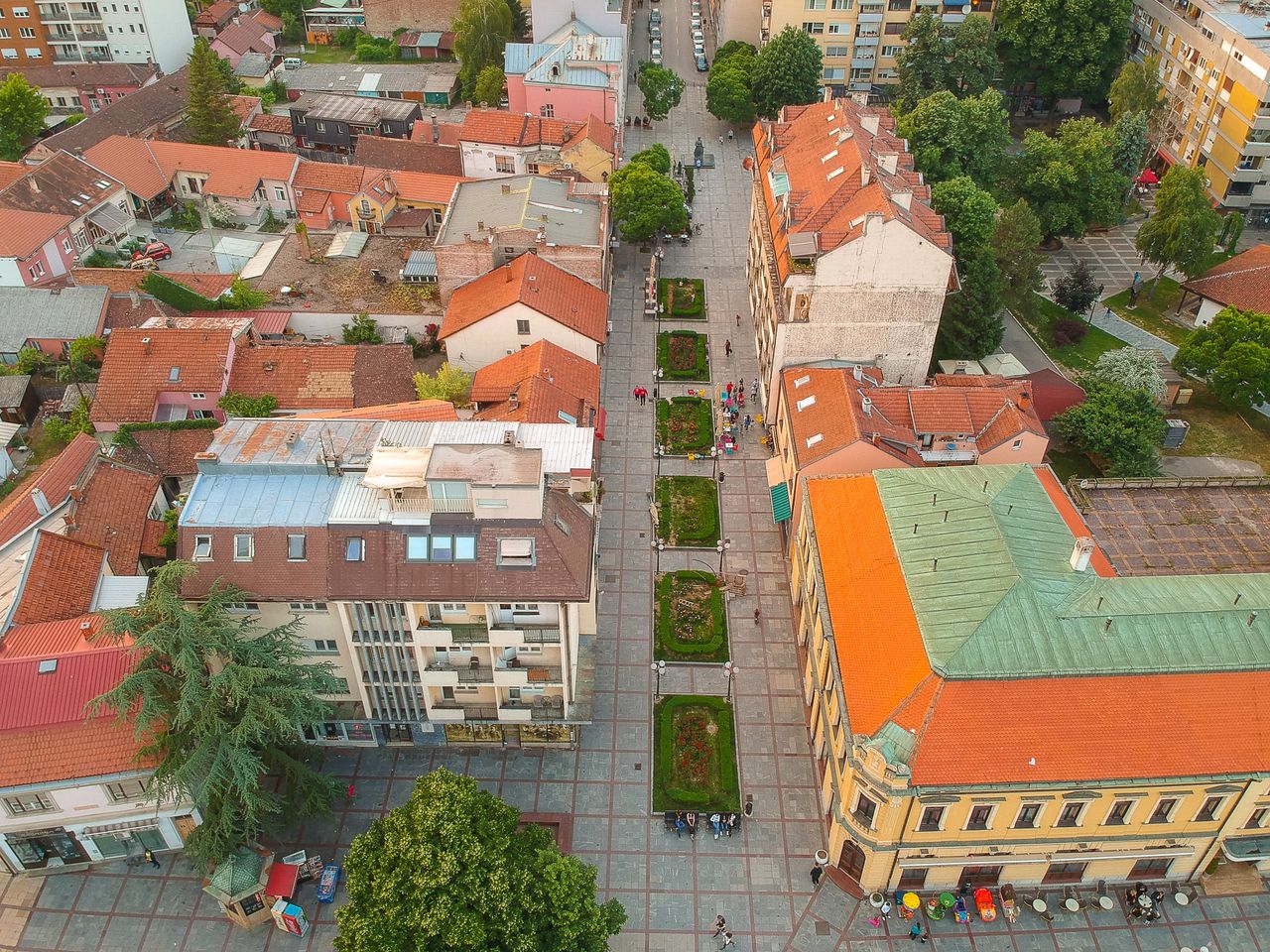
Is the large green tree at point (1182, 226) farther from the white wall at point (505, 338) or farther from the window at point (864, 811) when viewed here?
the window at point (864, 811)

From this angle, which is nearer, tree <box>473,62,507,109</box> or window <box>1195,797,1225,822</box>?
window <box>1195,797,1225,822</box>

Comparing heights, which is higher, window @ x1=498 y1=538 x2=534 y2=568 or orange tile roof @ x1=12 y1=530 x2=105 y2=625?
window @ x1=498 y1=538 x2=534 y2=568

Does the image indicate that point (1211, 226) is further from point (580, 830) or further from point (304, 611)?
point (304, 611)

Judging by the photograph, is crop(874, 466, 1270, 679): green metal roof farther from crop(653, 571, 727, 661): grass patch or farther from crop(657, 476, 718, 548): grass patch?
crop(657, 476, 718, 548): grass patch

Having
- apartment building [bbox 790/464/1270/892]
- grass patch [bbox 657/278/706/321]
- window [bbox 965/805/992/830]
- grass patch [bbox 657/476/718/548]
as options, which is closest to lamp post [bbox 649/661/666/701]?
grass patch [bbox 657/476/718/548]

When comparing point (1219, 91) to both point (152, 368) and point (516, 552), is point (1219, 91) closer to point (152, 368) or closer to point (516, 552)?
point (516, 552)

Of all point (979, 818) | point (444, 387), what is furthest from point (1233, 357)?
point (444, 387)

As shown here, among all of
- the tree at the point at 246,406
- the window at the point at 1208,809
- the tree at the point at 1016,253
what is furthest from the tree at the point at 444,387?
the window at the point at 1208,809
